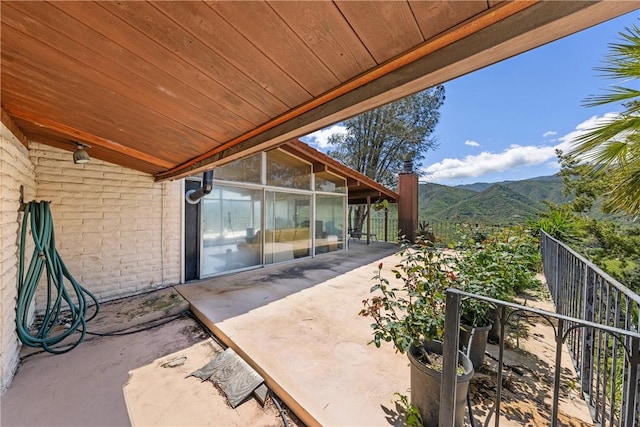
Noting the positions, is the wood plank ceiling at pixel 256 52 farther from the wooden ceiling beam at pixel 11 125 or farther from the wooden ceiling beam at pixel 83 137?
the wooden ceiling beam at pixel 83 137

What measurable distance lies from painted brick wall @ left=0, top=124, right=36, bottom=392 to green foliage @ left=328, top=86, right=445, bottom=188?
10.8 metres

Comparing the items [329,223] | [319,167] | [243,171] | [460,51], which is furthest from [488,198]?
[460,51]

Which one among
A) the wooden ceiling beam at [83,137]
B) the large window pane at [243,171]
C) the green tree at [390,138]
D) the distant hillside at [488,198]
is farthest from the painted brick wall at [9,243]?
the distant hillside at [488,198]

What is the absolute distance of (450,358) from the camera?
4.26 ft

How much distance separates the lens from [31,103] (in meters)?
1.96

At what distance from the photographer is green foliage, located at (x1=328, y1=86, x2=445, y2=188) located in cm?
1169

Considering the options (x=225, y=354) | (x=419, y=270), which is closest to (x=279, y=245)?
(x=225, y=354)

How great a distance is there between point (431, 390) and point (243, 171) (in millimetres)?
4897

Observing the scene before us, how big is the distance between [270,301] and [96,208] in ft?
9.79

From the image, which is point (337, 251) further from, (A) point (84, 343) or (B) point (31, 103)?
(B) point (31, 103)

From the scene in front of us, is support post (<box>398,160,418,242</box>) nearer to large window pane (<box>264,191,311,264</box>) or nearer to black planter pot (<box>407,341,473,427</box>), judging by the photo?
large window pane (<box>264,191,311,264</box>)

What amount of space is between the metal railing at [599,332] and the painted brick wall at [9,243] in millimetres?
3950

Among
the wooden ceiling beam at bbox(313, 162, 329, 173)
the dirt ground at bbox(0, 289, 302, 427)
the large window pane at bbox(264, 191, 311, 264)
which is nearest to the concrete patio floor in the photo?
the dirt ground at bbox(0, 289, 302, 427)

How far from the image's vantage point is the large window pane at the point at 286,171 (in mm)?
5844
